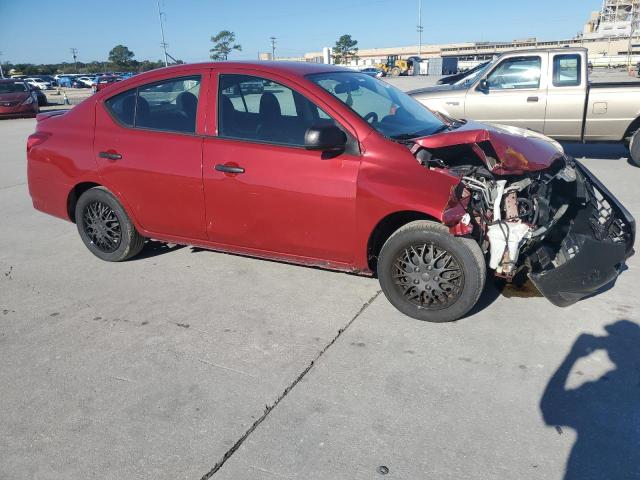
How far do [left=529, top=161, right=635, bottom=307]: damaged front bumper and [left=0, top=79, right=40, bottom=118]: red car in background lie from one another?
2132 cm

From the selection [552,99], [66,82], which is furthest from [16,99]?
[66,82]

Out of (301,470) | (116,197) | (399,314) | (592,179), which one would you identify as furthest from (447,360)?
(116,197)

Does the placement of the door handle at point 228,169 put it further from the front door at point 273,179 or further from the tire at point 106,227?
the tire at point 106,227

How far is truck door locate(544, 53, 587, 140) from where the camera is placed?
27.3 feet

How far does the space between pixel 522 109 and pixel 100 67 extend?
329 ft

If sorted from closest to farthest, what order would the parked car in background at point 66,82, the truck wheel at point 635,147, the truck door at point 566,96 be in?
the truck wheel at point 635,147
the truck door at point 566,96
the parked car in background at point 66,82

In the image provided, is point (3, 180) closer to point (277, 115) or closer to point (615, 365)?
point (277, 115)

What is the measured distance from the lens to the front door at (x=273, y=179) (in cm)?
373

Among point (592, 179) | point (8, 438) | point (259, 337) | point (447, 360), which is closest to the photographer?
point (8, 438)

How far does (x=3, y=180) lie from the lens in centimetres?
918

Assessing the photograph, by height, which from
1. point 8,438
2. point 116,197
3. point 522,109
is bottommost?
point 8,438

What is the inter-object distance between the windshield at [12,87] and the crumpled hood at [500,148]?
2153cm

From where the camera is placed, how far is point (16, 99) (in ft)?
65.5

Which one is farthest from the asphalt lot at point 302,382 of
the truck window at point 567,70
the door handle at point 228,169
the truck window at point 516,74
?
the truck window at point 516,74
